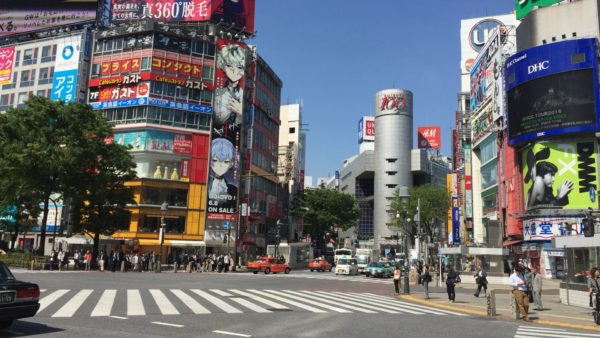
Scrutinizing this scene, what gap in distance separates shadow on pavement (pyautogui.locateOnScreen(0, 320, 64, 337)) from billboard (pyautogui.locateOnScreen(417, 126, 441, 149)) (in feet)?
410

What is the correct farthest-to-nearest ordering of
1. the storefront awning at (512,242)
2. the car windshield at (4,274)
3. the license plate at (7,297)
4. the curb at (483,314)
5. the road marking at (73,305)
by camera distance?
the storefront awning at (512,242) → the curb at (483,314) → the road marking at (73,305) → the car windshield at (4,274) → the license plate at (7,297)

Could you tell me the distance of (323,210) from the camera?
79.6 metres

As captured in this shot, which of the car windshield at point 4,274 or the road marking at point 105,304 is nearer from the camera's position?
the car windshield at point 4,274

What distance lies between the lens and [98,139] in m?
41.4

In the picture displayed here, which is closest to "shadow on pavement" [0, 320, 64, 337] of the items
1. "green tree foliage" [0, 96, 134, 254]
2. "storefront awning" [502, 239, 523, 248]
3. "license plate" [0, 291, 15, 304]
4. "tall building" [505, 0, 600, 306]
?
"license plate" [0, 291, 15, 304]

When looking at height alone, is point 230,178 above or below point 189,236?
above

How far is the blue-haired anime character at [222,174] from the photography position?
192ft

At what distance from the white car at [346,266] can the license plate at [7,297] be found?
37109mm

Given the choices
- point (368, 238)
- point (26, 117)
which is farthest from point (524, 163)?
point (368, 238)

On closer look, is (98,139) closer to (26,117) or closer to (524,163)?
(26,117)

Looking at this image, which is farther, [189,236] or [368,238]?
[368,238]

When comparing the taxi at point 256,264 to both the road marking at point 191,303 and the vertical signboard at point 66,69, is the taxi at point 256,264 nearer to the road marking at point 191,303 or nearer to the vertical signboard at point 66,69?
the road marking at point 191,303

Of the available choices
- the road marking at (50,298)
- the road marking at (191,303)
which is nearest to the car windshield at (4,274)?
the road marking at (50,298)

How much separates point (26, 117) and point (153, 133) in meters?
18.7
